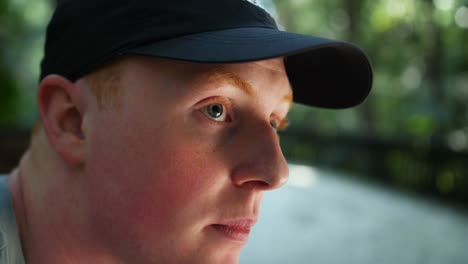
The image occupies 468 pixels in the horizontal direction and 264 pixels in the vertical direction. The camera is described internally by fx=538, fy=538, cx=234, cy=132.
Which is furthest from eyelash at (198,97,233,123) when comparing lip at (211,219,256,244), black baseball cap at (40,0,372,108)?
lip at (211,219,256,244)

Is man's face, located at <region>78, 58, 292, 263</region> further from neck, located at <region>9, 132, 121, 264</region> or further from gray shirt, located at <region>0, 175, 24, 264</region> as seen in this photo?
gray shirt, located at <region>0, 175, 24, 264</region>

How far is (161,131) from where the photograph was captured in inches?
46.9

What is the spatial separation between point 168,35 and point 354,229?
5.69m

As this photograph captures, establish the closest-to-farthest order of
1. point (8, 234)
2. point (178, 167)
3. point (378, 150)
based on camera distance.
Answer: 1. point (178, 167)
2. point (8, 234)
3. point (378, 150)

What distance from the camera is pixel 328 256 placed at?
5.30 metres

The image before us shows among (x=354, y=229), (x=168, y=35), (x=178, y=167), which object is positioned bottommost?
(x=178, y=167)

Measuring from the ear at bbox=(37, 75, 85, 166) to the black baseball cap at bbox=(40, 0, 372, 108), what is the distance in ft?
0.12

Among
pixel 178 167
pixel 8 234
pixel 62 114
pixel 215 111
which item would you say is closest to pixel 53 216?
pixel 8 234

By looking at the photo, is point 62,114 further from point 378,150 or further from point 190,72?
point 378,150

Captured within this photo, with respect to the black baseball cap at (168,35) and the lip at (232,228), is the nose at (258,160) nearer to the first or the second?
the lip at (232,228)

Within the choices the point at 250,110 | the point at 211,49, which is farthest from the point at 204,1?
the point at 250,110

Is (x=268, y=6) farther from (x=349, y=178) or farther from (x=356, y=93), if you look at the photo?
(x=349, y=178)

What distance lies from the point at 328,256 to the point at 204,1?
14.6 feet

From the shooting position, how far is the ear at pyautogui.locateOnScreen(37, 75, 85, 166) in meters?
1.30
